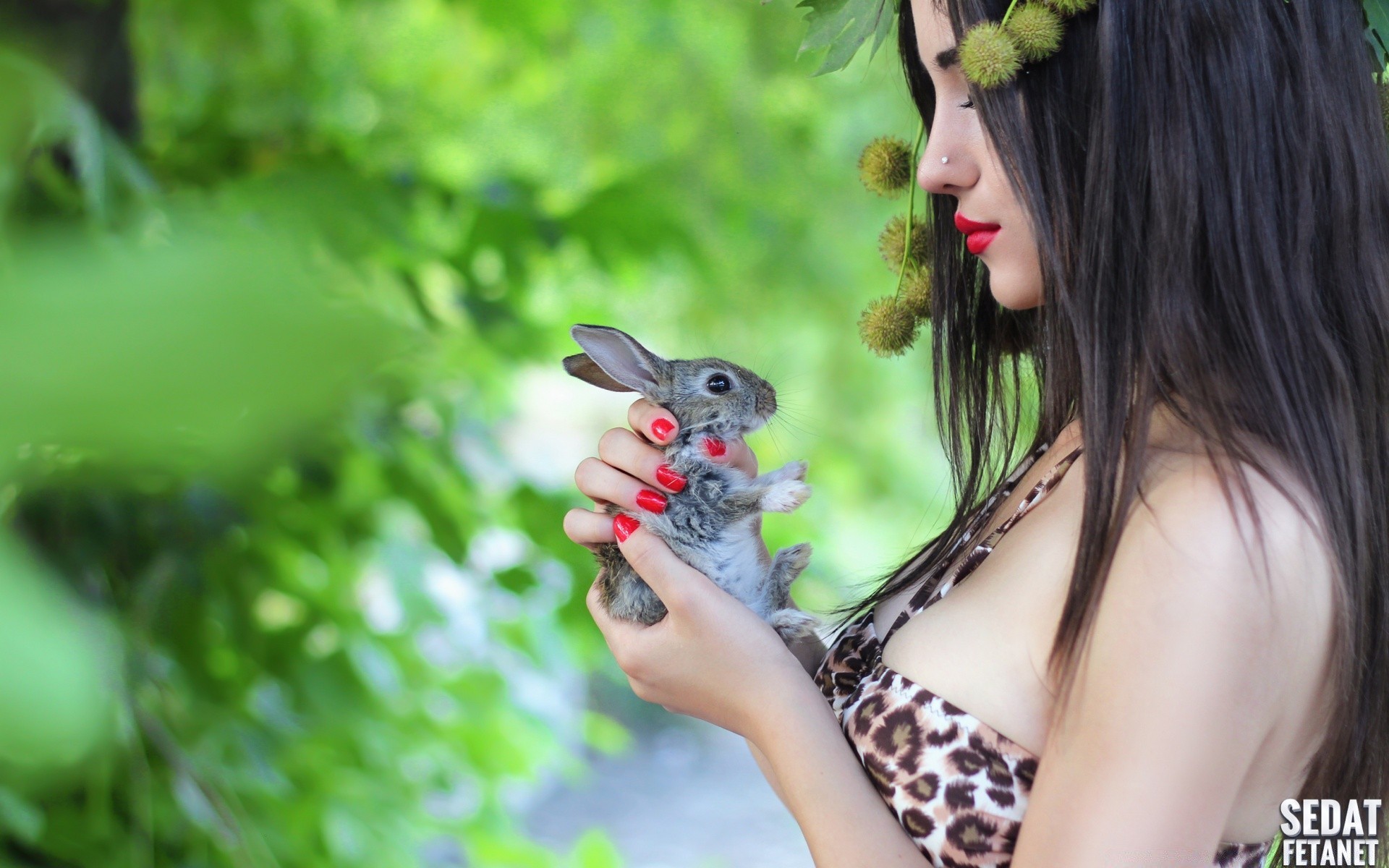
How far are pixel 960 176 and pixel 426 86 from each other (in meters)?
3.24

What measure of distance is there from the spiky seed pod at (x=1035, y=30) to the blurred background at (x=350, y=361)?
2.93 feet

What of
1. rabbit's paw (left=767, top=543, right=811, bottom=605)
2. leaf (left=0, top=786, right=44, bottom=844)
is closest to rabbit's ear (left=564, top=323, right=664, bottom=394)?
rabbit's paw (left=767, top=543, right=811, bottom=605)

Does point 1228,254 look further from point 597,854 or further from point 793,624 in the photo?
point 597,854

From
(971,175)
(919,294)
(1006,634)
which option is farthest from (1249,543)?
(919,294)

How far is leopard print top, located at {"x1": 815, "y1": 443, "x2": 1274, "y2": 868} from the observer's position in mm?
1458

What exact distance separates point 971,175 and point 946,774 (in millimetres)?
853

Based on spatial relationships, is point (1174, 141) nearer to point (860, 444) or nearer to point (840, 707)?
point (840, 707)

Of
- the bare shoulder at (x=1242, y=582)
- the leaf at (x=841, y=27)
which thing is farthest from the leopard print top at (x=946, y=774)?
the leaf at (x=841, y=27)

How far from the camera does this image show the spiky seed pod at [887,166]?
194cm

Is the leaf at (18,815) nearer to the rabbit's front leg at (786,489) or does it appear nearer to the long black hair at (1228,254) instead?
the rabbit's front leg at (786,489)

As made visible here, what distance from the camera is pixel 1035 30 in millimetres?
1403

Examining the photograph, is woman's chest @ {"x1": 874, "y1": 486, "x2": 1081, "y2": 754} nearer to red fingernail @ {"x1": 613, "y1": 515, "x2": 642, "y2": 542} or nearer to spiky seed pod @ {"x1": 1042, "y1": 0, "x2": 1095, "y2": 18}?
red fingernail @ {"x1": 613, "y1": 515, "x2": 642, "y2": 542}

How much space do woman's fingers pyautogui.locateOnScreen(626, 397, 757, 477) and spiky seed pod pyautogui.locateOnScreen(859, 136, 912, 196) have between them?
528mm

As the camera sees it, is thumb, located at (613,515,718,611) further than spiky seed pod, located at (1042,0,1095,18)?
Yes
